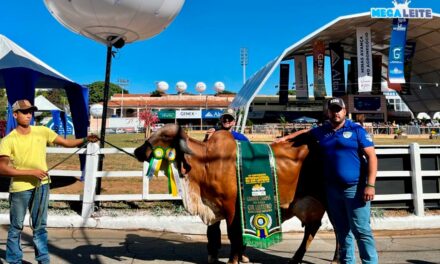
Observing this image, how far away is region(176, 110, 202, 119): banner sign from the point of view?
64.5 meters

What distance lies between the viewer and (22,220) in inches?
149

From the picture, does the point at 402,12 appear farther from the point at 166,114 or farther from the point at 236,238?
the point at 166,114

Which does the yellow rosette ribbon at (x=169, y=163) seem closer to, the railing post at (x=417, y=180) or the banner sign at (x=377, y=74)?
the railing post at (x=417, y=180)

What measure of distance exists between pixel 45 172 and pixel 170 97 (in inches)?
2627

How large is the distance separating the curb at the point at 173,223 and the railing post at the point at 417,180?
0.53 feet

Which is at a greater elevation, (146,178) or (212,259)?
(146,178)

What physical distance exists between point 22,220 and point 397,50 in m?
32.7

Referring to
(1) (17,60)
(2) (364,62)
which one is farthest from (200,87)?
(1) (17,60)

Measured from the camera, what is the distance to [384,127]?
119 ft

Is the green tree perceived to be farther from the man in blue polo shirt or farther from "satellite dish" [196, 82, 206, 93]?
the man in blue polo shirt

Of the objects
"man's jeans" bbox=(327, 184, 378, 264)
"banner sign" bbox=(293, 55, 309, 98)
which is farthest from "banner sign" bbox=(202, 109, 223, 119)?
"man's jeans" bbox=(327, 184, 378, 264)

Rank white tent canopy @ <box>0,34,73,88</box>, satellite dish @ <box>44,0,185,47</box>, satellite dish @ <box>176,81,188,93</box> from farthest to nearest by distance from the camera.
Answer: satellite dish @ <box>176,81,188,93</box>, white tent canopy @ <box>0,34,73,88</box>, satellite dish @ <box>44,0,185,47</box>


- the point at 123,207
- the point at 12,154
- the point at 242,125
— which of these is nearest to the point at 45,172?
the point at 12,154

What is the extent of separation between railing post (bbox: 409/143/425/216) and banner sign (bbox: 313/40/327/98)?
106 feet
